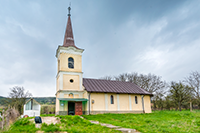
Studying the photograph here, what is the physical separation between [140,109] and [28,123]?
62.6 ft

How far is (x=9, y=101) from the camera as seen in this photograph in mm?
30875

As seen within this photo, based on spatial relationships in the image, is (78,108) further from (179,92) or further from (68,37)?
(179,92)

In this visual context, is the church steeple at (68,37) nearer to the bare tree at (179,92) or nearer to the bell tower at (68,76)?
the bell tower at (68,76)

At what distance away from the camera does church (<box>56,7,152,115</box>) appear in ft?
72.4

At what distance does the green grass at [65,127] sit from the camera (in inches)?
328

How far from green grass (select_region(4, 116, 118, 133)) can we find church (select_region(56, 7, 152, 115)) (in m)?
10.6

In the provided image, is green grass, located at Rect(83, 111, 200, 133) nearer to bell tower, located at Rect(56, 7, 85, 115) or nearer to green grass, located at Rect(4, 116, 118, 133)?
green grass, located at Rect(4, 116, 118, 133)

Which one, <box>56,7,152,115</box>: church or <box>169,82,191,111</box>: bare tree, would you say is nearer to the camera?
<box>56,7,152,115</box>: church

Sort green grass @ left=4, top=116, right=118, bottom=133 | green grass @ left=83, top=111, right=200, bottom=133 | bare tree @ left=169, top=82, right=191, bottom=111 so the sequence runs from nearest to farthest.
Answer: green grass @ left=4, top=116, right=118, bottom=133, green grass @ left=83, top=111, right=200, bottom=133, bare tree @ left=169, top=82, right=191, bottom=111

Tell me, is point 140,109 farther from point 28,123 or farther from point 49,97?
point 49,97

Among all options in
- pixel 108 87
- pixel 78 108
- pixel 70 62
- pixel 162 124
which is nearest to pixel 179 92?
pixel 108 87

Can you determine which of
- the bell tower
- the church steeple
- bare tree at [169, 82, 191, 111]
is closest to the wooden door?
the bell tower

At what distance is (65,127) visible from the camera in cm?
928

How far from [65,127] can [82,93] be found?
14094 mm
